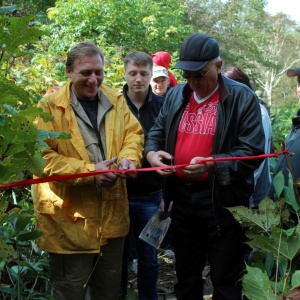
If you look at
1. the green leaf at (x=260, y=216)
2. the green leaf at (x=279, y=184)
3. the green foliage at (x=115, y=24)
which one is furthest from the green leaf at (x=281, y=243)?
the green foliage at (x=115, y=24)

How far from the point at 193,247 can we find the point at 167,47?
1281 cm

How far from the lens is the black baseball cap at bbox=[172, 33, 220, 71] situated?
119 inches

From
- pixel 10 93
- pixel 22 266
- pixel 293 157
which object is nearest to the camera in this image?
pixel 10 93

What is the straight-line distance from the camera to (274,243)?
9.20 ft

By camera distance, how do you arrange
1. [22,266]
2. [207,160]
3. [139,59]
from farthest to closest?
[139,59], [22,266], [207,160]

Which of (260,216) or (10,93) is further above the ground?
(10,93)

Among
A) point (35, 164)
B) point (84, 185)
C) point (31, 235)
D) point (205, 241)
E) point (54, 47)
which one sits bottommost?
point (205, 241)

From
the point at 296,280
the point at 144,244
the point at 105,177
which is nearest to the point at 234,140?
the point at 105,177

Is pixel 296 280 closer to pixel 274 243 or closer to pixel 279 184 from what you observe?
pixel 274 243

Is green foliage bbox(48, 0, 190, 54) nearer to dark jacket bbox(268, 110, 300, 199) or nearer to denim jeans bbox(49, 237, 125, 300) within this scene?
dark jacket bbox(268, 110, 300, 199)

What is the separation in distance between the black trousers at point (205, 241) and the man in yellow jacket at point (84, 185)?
1.19ft

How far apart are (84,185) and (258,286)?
1.17m

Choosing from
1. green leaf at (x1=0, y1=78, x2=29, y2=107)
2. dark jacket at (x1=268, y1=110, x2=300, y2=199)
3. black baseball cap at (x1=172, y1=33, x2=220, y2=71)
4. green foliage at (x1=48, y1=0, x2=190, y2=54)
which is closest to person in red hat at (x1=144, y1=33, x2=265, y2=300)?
black baseball cap at (x1=172, y1=33, x2=220, y2=71)

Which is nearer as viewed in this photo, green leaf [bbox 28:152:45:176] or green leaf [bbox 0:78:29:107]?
green leaf [bbox 0:78:29:107]
